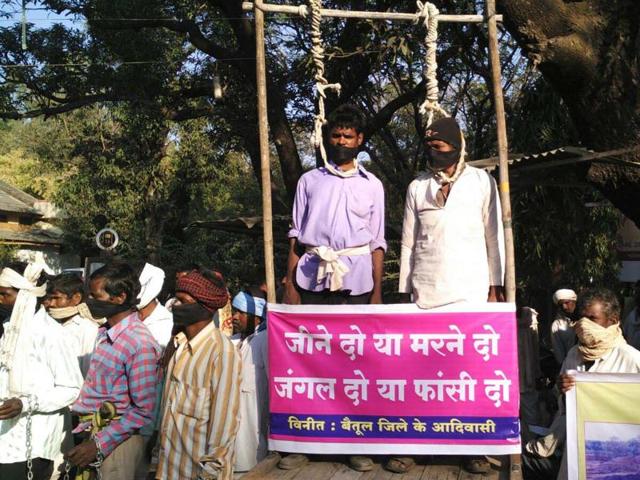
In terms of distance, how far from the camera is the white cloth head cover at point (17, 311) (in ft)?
13.5

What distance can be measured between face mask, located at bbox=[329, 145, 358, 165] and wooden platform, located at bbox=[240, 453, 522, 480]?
1.56m

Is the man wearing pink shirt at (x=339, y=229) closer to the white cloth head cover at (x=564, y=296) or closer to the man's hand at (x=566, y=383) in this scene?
the man's hand at (x=566, y=383)

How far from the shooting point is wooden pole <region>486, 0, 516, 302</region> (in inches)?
147

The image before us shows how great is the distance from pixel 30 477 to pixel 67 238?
2232 cm

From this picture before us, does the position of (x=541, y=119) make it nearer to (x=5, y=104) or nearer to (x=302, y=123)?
(x=302, y=123)

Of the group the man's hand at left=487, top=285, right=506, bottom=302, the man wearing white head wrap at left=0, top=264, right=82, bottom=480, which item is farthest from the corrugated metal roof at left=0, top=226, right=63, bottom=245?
the man's hand at left=487, top=285, right=506, bottom=302

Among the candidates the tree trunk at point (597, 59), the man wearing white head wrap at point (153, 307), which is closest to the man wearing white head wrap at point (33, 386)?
the man wearing white head wrap at point (153, 307)

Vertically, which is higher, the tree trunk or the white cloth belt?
the tree trunk

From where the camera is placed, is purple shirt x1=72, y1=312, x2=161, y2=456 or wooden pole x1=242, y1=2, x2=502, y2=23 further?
wooden pole x1=242, y1=2, x2=502, y2=23

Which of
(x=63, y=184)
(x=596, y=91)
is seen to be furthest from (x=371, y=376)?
(x=63, y=184)

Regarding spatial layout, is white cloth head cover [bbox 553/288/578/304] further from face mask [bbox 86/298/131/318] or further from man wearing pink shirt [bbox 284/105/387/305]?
face mask [bbox 86/298/131/318]

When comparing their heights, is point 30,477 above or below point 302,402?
below

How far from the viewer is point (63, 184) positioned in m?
22.6

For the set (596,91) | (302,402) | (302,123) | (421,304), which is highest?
(302,123)
